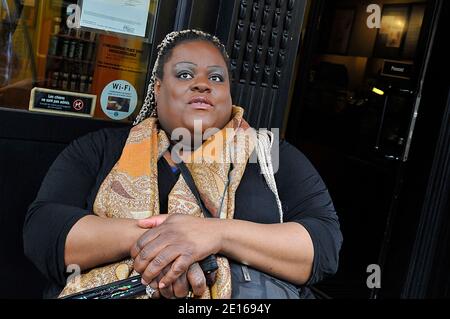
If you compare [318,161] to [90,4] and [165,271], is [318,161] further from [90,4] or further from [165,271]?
[165,271]

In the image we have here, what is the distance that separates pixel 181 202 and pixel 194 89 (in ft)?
1.31

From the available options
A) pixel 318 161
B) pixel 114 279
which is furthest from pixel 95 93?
pixel 318 161

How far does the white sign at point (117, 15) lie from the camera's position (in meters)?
2.48

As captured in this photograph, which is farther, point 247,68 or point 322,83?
point 322,83

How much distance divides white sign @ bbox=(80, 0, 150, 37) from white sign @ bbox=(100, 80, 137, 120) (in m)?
0.24

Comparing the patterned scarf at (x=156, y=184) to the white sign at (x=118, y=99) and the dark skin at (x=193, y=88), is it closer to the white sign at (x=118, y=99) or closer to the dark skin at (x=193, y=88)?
the dark skin at (x=193, y=88)

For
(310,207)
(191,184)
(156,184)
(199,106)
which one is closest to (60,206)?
(156,184)

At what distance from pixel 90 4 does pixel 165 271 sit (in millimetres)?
1364

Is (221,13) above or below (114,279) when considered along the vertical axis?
above

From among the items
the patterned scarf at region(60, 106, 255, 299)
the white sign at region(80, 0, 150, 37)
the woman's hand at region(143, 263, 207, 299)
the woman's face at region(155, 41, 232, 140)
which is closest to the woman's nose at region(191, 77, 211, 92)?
the woman's face at region(155, 41, 232, 140)

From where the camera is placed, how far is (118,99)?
2.64 m
